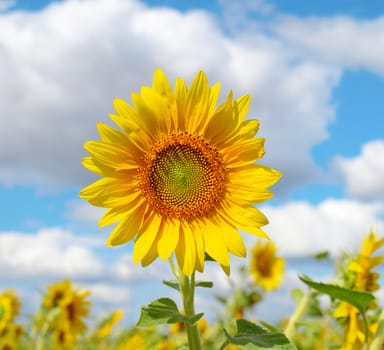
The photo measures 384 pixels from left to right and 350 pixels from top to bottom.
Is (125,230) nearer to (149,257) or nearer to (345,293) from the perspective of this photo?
(149,257)

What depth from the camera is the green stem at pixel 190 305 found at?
261 centimetres

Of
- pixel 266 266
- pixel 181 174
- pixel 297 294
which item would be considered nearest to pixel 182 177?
pixel 181 174

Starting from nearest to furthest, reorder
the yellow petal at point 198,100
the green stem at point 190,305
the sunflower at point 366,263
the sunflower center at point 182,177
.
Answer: the green stem at point 190,305 < the yellow petal at point 198,100 < the sunflower center at point 182,177 < the sunflower at point 366,263

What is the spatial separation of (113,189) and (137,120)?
0.33 m

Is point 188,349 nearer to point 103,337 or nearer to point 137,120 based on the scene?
point 137,120

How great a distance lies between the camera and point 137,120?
289 centimetres

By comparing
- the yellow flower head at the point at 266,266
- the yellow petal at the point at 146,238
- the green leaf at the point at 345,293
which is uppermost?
the yellow flower head at the point at 266,266

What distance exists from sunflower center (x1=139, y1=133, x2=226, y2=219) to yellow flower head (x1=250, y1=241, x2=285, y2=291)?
6788mm

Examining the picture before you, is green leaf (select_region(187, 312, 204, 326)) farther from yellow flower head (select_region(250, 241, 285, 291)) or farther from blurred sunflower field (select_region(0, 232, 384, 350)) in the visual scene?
yellow flower head (select_region(250, 241, 285, 291))

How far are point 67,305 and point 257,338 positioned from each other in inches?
223

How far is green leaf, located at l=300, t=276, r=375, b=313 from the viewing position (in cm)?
292

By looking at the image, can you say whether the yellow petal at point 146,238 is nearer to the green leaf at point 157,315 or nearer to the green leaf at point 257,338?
the green leaf at point 157,315

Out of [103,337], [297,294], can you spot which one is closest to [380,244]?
[297,294]

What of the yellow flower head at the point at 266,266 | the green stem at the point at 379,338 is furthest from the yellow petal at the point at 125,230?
the yellow flower head at the point at 266,266
